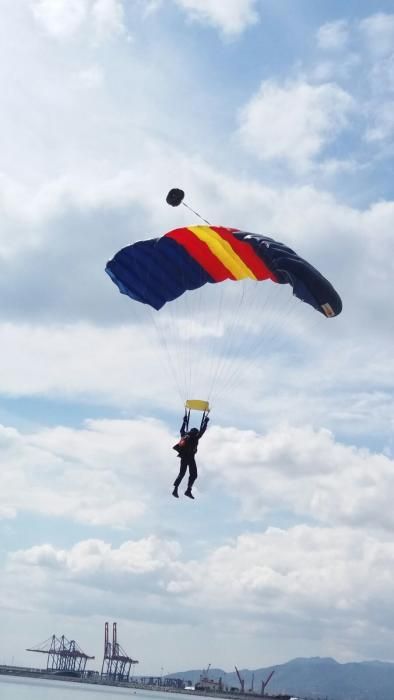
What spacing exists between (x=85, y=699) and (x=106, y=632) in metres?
86.7

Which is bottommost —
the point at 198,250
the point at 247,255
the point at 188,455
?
the point at 188,455

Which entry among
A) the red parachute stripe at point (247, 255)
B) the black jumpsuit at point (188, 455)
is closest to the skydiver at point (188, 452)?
the black jumpsuit at point (188, 455)

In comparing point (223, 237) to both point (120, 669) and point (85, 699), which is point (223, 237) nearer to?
point (85, 699)

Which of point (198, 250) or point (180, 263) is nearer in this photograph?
point (198, 250)

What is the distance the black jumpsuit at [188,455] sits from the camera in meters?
21.5

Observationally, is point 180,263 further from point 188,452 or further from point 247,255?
point 188,452

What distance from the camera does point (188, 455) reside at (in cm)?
2153

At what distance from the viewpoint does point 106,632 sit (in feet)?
637

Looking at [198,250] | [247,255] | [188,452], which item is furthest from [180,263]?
[188,452]

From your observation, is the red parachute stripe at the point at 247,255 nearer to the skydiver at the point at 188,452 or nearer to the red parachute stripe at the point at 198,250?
the red parachute stripe at the point at 198,250

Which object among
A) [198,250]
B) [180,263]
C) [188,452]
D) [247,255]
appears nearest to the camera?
[188,452]

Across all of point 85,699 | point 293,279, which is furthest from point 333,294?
point 85,699

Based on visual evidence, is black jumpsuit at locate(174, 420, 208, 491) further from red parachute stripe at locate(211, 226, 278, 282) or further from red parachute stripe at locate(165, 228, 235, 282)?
red parachute stripe at locate(165, 228, 235, 282)

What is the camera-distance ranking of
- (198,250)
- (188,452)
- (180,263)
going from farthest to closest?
(180,263) < (198,250) < (188,452)
